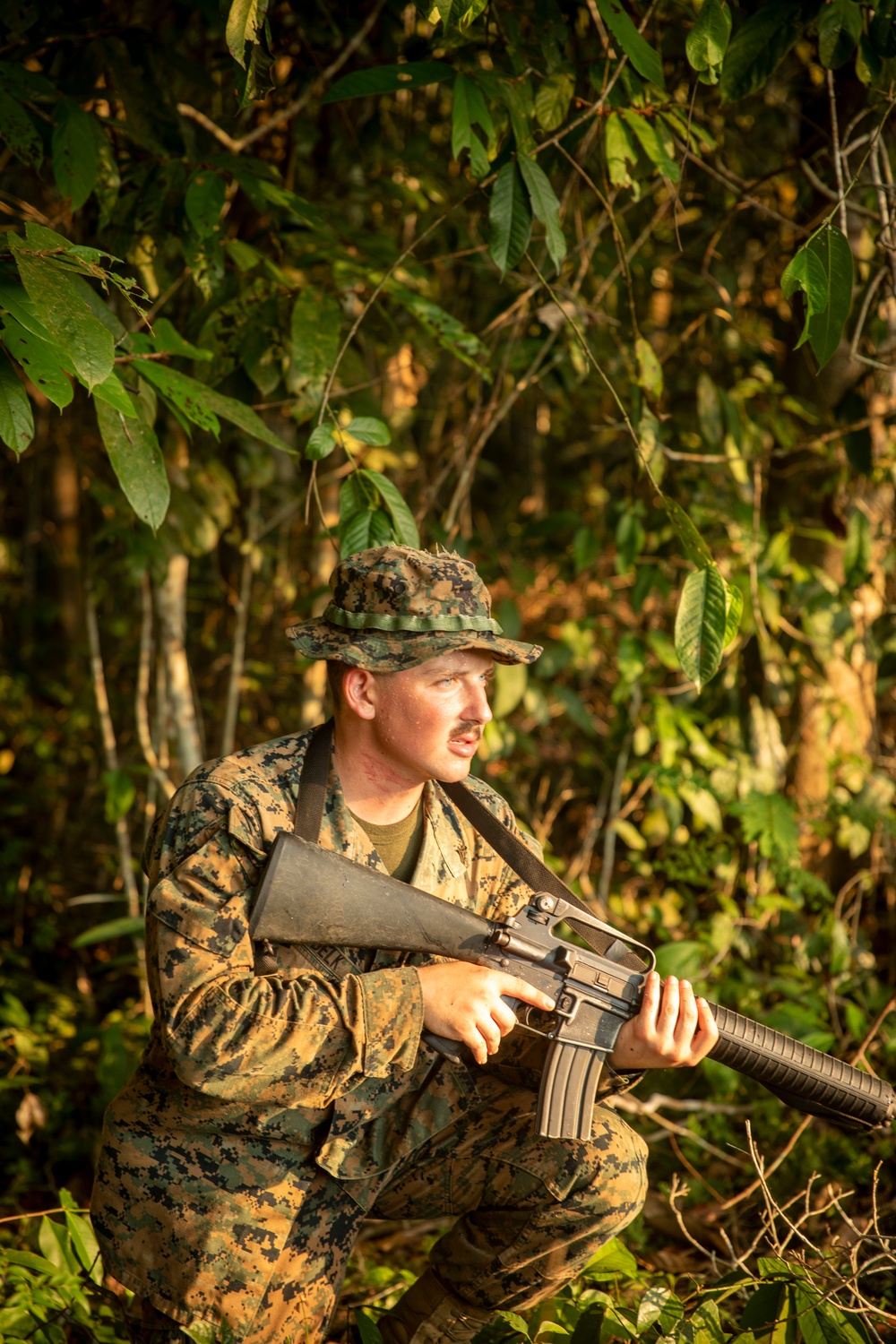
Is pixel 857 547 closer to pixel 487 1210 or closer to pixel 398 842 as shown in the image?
pixel 398 842

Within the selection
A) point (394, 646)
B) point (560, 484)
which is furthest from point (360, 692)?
point (560, 484)

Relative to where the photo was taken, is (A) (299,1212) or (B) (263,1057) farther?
(A) (299,1212)

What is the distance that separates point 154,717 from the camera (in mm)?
3910

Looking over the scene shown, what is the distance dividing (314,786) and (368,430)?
86 centimetres

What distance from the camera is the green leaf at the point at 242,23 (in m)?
1.86

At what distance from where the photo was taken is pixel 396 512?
2598 mm

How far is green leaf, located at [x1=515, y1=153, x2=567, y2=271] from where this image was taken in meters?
2.36

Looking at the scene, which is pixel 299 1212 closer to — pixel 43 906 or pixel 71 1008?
pixel 71 1008

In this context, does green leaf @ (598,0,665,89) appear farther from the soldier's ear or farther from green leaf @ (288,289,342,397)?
the soldier's ear

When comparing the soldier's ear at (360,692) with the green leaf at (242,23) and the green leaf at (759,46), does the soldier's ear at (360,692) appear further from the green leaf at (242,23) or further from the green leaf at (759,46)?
the green leaf at (759,46)

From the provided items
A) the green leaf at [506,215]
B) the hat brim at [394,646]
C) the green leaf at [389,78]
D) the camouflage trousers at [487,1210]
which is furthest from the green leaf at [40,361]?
the camouflage trousers at [487,1210]

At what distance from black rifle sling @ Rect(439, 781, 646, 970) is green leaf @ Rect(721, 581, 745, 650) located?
62 centimetres

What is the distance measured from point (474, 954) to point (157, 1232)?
799mm

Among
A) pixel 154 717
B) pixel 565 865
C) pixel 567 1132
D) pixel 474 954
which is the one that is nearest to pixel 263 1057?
pixel 474 954
